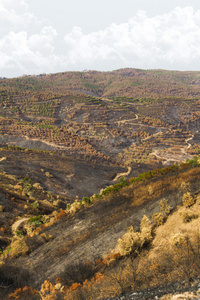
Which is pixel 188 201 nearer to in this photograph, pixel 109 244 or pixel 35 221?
pixel 109 244

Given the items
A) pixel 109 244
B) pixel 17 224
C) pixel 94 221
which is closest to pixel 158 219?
pixel 109 244

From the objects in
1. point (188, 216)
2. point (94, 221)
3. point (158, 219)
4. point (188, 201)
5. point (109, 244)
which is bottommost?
point (109, 244)

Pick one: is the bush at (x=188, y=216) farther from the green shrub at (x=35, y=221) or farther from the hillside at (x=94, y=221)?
the green shrub at (x=35, y=221)

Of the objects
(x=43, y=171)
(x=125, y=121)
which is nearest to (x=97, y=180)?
(x=43, y=171)

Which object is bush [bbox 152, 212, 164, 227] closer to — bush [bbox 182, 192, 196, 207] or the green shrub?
bush [bbox 182, 192, 196, 207]

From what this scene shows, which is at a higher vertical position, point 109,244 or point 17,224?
point 109,244

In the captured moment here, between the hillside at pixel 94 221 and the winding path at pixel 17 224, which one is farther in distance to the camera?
the winding path at pixel 17 224

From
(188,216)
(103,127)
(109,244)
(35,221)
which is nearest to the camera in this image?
(188,216)

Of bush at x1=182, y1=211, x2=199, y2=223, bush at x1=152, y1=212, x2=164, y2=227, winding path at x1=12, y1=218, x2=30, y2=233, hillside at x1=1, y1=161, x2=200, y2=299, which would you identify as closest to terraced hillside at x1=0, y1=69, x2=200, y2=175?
hillside at x1=1, y1=161, x2=200, y2=299

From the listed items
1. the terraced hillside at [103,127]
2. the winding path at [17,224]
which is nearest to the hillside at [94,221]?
the winding path at [17,224]

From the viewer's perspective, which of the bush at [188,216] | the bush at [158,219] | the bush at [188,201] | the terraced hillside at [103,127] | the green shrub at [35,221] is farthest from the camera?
the terraced hillside at [103,127]

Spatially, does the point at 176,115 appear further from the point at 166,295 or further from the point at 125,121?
the point at 166,295
